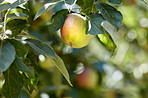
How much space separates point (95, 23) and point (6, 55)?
1.21 feet

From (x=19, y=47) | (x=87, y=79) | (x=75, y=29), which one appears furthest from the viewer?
(x=87, y=79)

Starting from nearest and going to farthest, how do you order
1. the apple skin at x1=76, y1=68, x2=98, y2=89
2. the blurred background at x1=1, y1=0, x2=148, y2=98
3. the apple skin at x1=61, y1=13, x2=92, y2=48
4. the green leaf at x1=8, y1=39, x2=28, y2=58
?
the green leaf at x1=8, y1=39, x2=28, y2=58 → the apple skin at x1=61, y1=13, x2=92, y2=48 → the blurred background at x1=1, y1=0, x2=148, y2=98 → the apple skin at x1=76, y1=68, x2=98, y2=89

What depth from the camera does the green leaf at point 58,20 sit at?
1.10 metres

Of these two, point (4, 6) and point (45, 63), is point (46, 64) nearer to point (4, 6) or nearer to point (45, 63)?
point (45, 63)

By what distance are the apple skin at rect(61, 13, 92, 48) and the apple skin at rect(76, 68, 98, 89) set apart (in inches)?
39.7

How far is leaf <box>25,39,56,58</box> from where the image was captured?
3.16 feet

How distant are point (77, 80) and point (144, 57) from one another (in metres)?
1.36

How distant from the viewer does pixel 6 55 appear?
0.81 metres

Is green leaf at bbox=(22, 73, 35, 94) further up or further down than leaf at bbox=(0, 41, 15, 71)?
further down

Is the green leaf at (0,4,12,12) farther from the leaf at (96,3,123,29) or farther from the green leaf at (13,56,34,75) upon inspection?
the leaf at (96,3,123,29)

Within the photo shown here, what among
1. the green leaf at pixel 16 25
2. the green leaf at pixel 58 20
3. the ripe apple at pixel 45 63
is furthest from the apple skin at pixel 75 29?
the ripe apple at pixel 45 63

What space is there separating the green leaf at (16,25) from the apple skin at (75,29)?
0.17m

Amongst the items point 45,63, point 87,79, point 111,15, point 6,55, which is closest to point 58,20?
point 111,15

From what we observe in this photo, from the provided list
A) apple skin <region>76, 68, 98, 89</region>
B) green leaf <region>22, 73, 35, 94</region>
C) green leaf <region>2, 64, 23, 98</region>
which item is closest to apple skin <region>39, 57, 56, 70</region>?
apple skin <region>76, 68, 98, 89</region>
